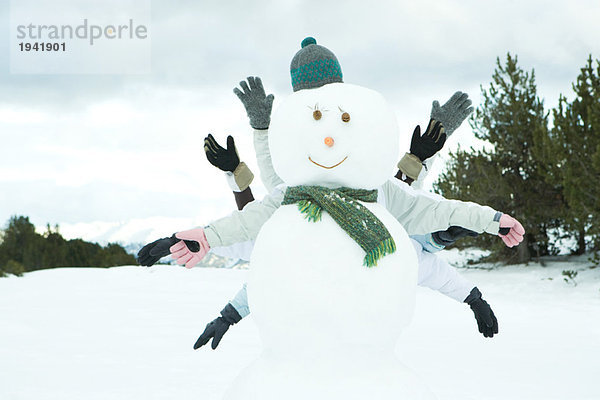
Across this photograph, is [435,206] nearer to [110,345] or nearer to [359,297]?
[359,297]

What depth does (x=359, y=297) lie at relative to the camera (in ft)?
6.01

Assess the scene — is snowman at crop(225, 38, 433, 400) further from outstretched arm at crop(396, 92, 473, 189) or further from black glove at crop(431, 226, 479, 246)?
outstretched arm at crop(396, 92, 473, 189)

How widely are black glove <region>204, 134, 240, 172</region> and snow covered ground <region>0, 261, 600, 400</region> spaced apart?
1.06 m

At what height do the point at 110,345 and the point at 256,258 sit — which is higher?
the point at 256,258

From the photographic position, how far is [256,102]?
97.8 inches

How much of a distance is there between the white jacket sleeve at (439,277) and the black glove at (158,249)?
960 mm

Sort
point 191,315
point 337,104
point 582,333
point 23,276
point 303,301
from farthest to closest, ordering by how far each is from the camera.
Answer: point 23,276 < point 191,315 < point 582,333 < point 337,104 < point 303,301

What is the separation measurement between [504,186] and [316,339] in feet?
29.1

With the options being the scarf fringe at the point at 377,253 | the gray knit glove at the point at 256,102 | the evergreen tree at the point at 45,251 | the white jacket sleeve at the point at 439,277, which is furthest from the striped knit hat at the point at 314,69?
the evergreen tree at the point at 45,251

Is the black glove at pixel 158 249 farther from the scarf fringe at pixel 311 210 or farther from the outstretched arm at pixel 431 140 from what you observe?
the outstretched arm at pixel 431 140

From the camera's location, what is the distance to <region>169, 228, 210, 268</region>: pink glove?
2.10 m

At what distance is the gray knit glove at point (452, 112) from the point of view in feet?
8.83

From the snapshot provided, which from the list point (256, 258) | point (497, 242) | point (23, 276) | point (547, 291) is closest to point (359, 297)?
point (256, 258)

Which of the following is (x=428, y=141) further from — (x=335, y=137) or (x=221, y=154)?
(x=221, y=154)
